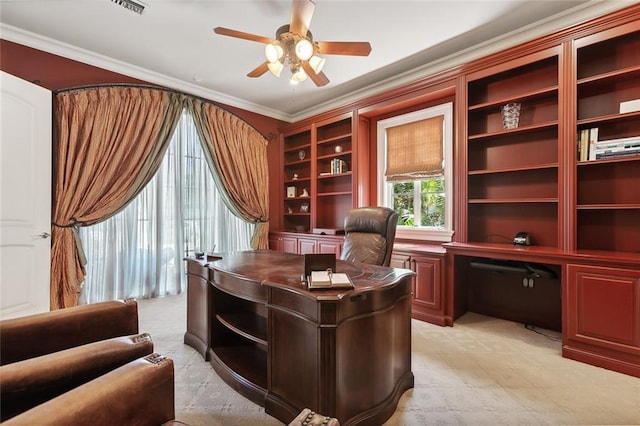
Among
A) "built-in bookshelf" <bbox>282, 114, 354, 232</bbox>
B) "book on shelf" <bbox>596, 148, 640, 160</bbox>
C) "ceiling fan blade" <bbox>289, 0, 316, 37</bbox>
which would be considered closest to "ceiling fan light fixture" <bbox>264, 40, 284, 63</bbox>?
"ceiling fan blade" <bbox>289, 0, 316, 37</bbox>

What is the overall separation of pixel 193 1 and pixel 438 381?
355cm

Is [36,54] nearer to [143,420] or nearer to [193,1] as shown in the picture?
[193,1]

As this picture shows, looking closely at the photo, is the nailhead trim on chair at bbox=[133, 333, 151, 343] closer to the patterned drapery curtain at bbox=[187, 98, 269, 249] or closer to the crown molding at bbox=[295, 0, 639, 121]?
the patterned drapery curtain at bbox=[187, 98, 269, 249]

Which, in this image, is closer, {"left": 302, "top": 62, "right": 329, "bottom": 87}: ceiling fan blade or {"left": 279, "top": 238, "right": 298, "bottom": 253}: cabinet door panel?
{"left": 302, "top": 62, "right": 329, "bottom": 87}: ceiling fan blade

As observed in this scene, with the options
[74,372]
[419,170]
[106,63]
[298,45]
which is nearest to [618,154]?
[419,170]

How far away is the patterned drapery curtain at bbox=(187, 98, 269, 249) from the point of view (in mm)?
4141

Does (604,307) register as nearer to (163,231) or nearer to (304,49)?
(304,49)

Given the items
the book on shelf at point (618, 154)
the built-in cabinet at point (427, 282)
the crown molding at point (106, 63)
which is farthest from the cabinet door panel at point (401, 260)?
the crown molding at point (106, 63)

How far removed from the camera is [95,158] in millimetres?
3154

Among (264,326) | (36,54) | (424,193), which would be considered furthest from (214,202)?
(424,193)

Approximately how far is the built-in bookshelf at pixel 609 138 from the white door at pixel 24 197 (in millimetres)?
4862

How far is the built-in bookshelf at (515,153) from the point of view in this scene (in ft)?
9.16

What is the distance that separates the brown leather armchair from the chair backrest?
1833 millimetres

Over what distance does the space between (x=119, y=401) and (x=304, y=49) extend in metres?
2.20
